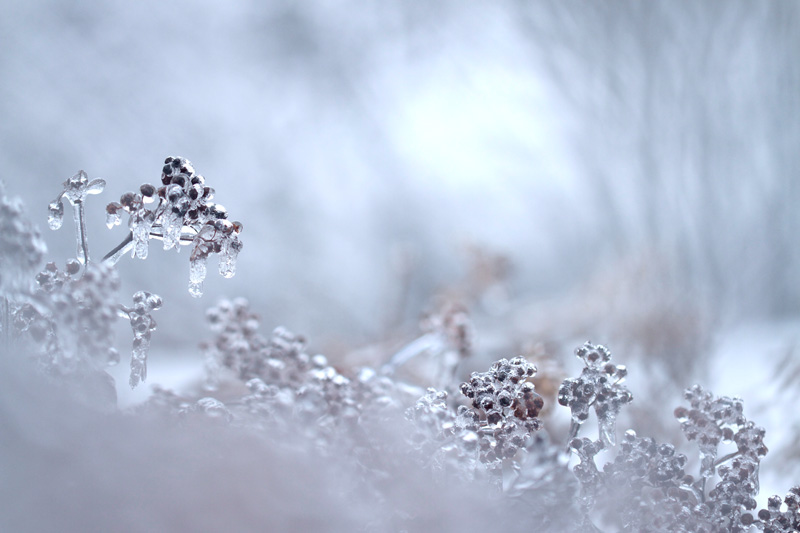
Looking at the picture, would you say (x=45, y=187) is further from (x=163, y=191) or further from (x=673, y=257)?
(x=673, y=257)

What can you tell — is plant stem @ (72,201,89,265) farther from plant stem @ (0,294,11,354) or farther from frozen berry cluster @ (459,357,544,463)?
frozen berry cluster @ (459,357,544,463)

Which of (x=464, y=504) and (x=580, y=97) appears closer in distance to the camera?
(x=464, y=504)

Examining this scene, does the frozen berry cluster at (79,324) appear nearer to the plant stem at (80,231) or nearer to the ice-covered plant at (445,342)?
the plant stem at (80,231)

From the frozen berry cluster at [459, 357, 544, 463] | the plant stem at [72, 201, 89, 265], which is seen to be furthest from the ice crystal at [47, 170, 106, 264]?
the frozen berry cluster at [459, 357, 544, 463]

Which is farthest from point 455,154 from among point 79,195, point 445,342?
point 79,195

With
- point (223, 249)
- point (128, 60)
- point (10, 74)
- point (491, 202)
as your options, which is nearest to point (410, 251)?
point (491, 202)
